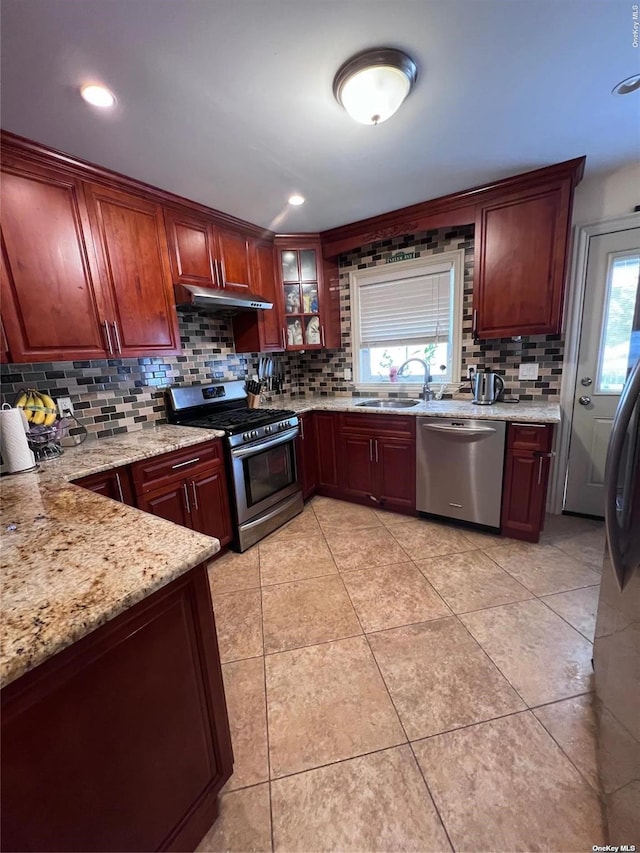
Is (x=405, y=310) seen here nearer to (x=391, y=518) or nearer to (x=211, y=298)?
(x=211, y=298)

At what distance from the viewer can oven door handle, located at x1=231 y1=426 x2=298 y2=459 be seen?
2.29m

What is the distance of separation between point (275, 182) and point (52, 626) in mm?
2406

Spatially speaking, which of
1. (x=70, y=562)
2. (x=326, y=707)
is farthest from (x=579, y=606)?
(x=70, y=562)

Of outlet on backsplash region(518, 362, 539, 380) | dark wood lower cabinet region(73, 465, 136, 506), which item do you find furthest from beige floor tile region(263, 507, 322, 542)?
outlet on backsplash region(518, 362, 539, 380)

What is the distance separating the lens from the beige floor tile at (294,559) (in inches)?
84.4

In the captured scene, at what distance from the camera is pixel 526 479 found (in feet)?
7.34

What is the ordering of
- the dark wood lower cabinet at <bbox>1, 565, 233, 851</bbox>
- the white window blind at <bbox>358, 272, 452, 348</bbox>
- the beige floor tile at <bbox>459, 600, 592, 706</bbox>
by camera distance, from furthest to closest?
1. the white window blind at <bbox>358, 272, 452, 348</bbox>
2. the beige floor tile at <bbox>459, 600, 592, 706</bbox>
3. the dark wood lower cabinet at <bbox>1, 565, 233, 851</bbox>

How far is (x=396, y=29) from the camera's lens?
1141mm

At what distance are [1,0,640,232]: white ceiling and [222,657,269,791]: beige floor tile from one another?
94.7 inches

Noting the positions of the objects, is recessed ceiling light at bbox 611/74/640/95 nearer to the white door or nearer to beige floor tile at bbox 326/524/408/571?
the white door

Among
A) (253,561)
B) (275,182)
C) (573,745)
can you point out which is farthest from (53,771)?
(275,182)

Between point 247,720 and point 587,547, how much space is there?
7.60 feet

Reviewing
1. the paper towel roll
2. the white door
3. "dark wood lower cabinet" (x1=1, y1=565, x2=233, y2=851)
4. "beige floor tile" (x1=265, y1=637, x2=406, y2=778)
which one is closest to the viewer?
"dark wood lower cabinet" (x1=1, y1=565, x2=233, y2=851)

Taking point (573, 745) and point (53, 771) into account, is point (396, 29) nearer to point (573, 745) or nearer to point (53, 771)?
point (53, 771)
